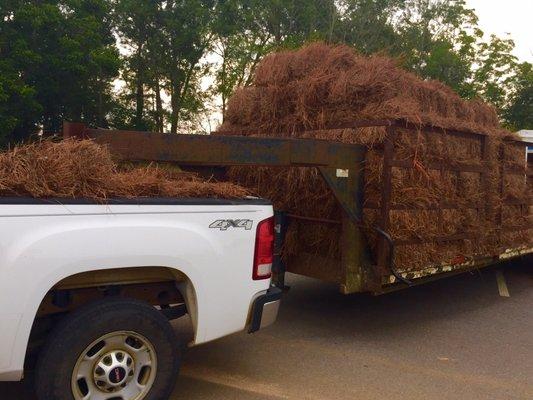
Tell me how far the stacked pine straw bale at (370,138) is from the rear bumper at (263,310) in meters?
1.74

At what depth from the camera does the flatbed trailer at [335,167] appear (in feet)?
13.1

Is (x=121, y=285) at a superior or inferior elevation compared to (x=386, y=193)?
inferior

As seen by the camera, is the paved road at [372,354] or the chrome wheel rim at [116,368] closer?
the chrome wheel rim at [116,368]

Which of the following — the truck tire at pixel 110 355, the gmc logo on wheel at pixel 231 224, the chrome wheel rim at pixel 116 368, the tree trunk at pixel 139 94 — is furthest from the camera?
the tree trunk at pixel 139 94

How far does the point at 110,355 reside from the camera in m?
3.19

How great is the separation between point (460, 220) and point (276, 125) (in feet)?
7.73

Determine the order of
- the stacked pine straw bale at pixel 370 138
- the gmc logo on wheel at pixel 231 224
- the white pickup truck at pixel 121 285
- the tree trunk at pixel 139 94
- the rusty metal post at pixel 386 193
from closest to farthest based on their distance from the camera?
the white pickup truck at pixel 121 285 → the gmc logo on wheel at pixel 231 224 → the rusty metal post at pixel 386 193 → the stacked pine straw bale at pixel 370 138 → the tree trunk at pixel 139 94

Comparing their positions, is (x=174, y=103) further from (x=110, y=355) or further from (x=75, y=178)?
(x=110, y=355)

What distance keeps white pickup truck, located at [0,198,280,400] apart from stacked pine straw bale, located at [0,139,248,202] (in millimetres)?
89

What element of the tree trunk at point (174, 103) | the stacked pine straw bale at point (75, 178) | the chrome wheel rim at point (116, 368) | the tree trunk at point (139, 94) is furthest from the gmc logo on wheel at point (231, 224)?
the tree trunk at point (139, 94)

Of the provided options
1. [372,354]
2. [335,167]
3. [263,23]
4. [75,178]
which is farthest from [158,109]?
[75,178]

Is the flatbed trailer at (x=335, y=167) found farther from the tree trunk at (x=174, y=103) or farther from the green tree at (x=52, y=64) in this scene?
the tree trunk at (x=174, y=103)

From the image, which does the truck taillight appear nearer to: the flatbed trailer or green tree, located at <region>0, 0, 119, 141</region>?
the flatbed trailer

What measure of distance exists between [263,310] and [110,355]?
3.64 ft
